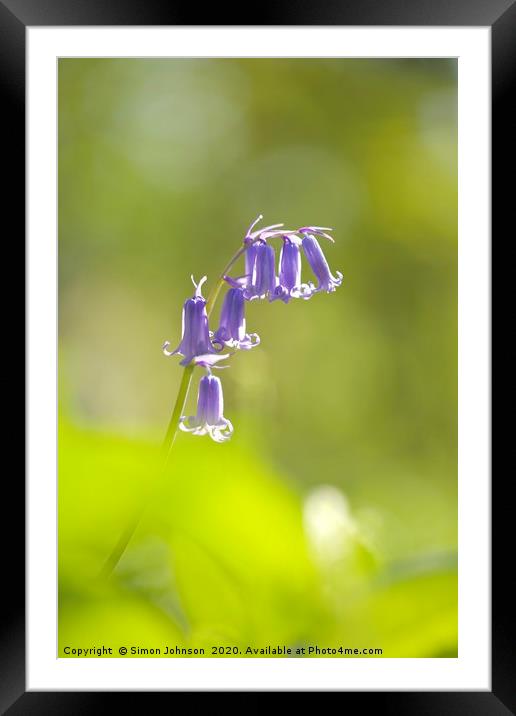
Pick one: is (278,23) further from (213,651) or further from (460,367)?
(213,651)

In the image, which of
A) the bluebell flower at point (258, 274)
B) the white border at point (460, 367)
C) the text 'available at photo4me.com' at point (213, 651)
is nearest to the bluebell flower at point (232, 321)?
the bluebell flower at point (258, 274)

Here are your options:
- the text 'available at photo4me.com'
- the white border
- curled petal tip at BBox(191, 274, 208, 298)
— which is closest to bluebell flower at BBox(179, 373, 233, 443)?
curled petal tip at BBox(191, 274, 208, 298)

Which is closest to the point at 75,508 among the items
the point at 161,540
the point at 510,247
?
the point at 161,540

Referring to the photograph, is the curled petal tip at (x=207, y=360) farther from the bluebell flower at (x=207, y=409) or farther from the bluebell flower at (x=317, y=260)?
the bluebell flower at (x=317, y=260)

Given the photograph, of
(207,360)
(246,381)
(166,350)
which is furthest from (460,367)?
(166,350)

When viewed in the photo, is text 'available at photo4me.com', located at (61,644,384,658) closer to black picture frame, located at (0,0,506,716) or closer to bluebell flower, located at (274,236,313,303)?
black picture frame, located at (0,0,506,716)

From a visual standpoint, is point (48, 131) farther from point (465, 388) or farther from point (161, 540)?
point (465, 388)
